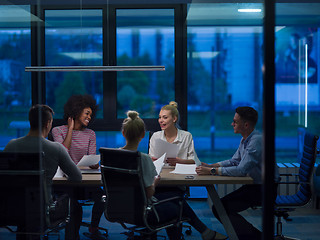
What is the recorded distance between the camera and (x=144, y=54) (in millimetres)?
6043

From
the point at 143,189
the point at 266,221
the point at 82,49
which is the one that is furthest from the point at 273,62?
the point at 82,49

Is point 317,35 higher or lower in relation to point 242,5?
lower

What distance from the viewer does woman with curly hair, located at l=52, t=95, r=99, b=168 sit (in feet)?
14.8

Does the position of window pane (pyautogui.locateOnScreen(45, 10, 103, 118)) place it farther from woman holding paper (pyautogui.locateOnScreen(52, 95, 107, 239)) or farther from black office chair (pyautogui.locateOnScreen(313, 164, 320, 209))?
black office chair (pyautogui.locateOnScreen(313, 164, 320, 209))

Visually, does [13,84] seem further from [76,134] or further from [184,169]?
[184,169]

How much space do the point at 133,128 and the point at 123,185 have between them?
1.68 feet

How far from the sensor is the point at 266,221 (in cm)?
276

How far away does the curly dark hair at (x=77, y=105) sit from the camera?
474 cm

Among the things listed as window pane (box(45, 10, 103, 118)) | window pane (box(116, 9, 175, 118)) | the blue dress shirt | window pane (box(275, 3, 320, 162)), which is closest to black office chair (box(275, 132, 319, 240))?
window pane (box(275, 3, 320, 162))

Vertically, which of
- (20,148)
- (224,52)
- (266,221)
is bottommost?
(266,221)

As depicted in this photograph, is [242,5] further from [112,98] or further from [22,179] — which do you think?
[22,179]

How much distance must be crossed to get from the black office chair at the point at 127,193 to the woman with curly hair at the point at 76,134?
1.24 metres

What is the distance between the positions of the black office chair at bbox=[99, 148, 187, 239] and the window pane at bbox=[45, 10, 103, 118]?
2.64 metres

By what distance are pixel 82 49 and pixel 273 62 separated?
3.85m
